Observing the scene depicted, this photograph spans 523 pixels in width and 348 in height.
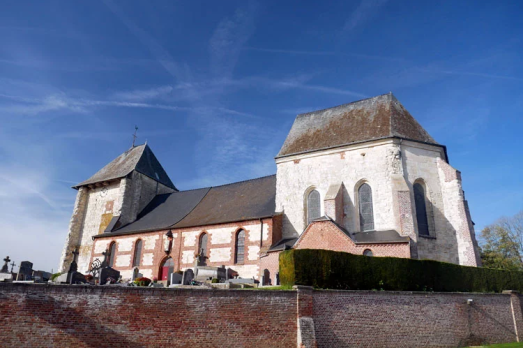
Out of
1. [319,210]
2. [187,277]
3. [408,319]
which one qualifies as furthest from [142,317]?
[319,210]

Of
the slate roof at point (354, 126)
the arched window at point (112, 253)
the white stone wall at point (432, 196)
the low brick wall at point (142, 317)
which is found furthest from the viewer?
the arched window at point (112, 253)

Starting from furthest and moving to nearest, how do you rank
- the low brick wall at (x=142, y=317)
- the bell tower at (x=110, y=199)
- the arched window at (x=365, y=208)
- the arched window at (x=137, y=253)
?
the bell tower at (x=110, y=199), the arched window at (x=137, y=253), the arched window at (x=365, y=208), the low brick wall at (x=142, y=317)

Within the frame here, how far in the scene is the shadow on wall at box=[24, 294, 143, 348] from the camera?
10.2 m

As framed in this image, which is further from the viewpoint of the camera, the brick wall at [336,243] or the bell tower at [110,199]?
the bell tower at [110,199]

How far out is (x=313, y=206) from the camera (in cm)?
2355

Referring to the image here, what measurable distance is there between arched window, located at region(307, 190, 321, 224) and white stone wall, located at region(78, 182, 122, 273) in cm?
1622

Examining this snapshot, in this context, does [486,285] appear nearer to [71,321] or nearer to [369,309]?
[369,309]

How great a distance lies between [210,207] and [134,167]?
869cm

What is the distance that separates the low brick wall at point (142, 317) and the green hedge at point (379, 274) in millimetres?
1486

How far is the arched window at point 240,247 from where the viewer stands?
79.0 feet

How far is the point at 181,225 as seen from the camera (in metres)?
27.1

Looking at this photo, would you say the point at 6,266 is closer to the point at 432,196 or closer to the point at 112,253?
the point at 112,253

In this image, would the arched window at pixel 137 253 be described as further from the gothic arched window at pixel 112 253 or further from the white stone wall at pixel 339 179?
the white stone wall at pixel 339 179

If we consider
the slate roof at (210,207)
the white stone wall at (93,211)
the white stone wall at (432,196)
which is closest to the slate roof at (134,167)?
the white stone wall at (93,211)
